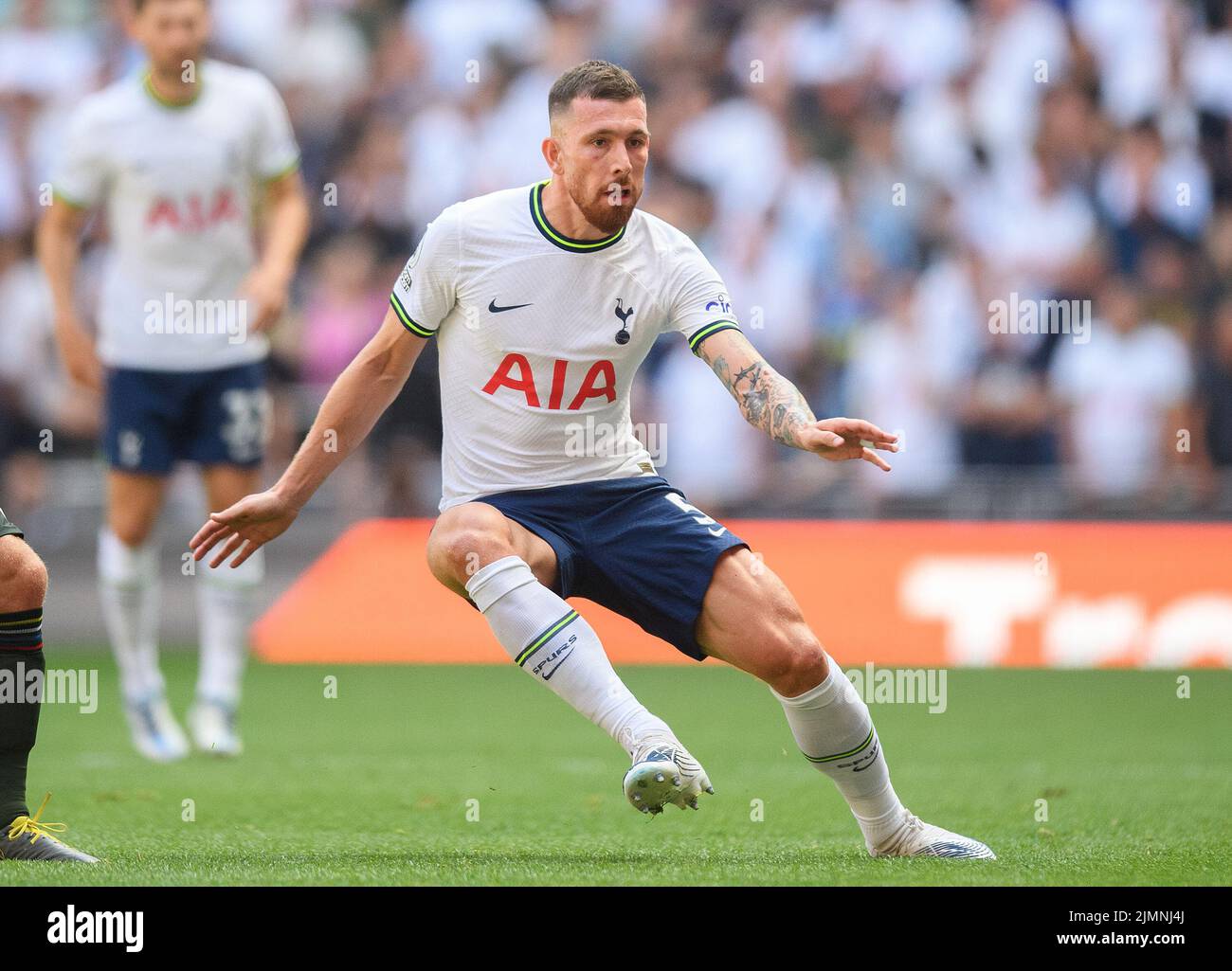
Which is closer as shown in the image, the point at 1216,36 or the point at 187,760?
the point at 187,760

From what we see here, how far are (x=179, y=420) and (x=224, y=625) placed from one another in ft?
3.32

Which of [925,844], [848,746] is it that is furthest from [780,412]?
[925,844]

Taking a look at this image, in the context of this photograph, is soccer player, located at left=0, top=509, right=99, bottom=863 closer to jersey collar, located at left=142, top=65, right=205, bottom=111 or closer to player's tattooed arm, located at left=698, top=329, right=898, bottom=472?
player's tattooed arm, located at left=698, top=329, right=898, bottom=472

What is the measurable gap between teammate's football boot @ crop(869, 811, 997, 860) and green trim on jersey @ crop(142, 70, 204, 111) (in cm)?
525

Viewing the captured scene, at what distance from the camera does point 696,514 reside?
6.01 metres

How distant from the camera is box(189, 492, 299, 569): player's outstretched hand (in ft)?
19.1

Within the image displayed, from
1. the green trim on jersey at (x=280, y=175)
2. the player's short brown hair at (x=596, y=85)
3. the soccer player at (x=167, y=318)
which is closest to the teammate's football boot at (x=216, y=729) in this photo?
the soccer player at (x=167, y=318)

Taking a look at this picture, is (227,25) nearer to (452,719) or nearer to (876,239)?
(876,239)

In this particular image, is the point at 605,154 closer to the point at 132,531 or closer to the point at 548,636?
the point at 548,636

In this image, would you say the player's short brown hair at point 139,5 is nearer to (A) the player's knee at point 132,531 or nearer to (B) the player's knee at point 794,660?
(A) the player's knee at point 132,531

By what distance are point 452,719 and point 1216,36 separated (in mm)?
8987

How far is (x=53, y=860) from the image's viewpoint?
18.4 feet
